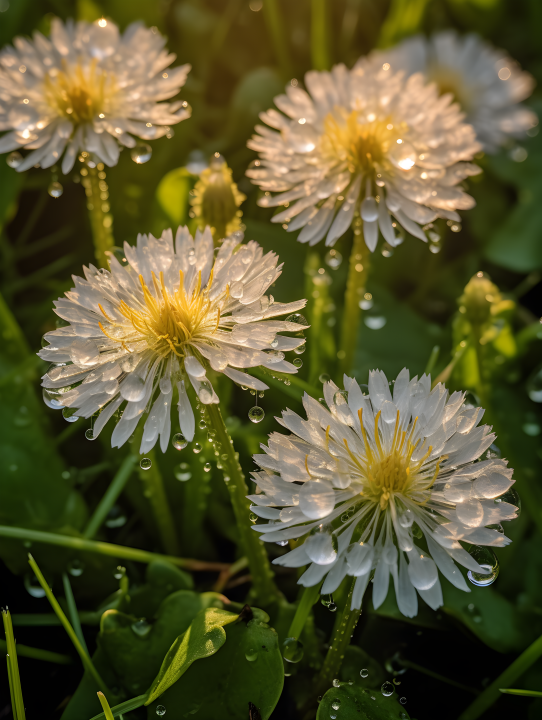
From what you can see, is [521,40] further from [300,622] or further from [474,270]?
[300,622]

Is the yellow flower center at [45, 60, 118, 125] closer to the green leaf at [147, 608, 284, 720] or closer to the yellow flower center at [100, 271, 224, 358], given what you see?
the yellow flower center at [100, 271, 224, 358]

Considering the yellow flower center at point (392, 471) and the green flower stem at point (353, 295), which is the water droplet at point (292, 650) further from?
the green flower stem at point (353, 295)

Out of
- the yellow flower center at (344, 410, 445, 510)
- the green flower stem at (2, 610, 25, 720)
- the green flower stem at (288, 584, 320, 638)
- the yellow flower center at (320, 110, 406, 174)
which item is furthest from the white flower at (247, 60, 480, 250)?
the green flower stem at (2, 610, 25, 720)

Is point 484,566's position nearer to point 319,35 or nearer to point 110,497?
point 110,497

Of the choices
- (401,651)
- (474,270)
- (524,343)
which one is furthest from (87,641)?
(474,270)

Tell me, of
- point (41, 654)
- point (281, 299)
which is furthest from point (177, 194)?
point (41, 654)

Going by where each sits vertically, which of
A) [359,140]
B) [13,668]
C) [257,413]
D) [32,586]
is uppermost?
[359,140]
